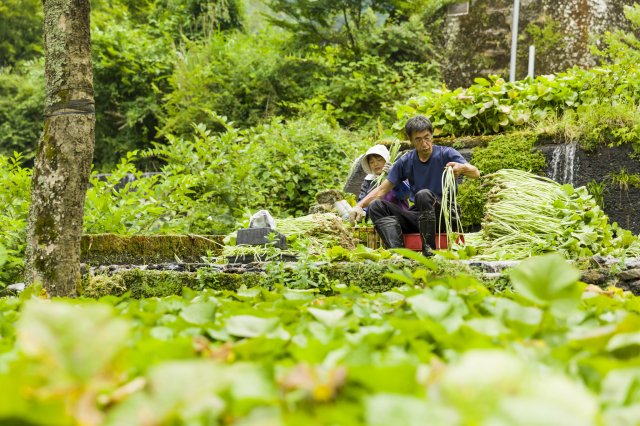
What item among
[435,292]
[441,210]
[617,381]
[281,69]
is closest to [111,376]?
[617,381]

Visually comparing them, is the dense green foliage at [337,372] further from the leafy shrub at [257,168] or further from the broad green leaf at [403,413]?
the leafy shrub at [257,168]

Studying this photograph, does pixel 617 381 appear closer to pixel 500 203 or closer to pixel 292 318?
pixel 292 318

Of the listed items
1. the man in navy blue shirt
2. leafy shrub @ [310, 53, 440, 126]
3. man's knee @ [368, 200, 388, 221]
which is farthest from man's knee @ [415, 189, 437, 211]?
leafy shrub @ [310, 53, 440, 126]

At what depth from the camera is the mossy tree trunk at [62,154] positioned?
3375 millimetres

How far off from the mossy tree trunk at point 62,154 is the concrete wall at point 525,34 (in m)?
11.5

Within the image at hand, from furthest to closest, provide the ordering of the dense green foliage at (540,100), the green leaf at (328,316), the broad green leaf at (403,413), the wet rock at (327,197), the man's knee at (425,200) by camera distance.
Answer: the dense green foliage at (540,100), the wet rock at (327,197), the man's knee at (425,200), the green leaf at (328,316), the broad green leaf at (403,413)

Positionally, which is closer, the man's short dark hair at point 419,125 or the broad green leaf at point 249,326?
the broad green leaf at point 249,326

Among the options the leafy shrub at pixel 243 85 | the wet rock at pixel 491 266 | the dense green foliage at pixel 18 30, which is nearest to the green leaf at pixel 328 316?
the wet rock at pixel 491 266

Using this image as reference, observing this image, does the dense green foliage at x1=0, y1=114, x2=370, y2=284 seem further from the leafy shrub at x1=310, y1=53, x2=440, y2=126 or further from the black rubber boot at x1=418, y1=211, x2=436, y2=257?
the black rubber boot at x1=418, y1=211, x2=436, y2=257

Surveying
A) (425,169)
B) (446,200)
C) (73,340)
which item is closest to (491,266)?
(446,200)

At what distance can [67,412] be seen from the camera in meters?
0.62

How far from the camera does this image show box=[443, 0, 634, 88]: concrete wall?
13.6 meters

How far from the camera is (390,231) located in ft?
20.6

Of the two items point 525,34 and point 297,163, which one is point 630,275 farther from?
point 525,34
